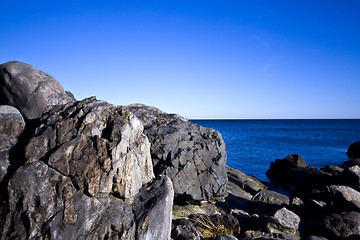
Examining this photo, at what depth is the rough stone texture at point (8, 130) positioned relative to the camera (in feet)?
20.9

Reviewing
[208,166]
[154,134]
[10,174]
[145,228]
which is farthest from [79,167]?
[208,166]

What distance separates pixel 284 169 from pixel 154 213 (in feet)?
81.3

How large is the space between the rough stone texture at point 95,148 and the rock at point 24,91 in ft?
5.86

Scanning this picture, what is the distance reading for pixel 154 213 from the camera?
20.3 ft

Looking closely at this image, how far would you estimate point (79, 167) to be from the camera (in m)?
6.07

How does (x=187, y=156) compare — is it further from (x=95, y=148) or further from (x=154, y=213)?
(x=95, y=148)

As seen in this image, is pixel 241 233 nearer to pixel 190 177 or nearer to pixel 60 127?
pixel 190 177

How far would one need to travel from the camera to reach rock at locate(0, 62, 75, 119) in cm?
887

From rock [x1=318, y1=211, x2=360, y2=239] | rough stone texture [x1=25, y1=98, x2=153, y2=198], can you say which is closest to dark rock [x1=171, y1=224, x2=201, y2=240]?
rough stone texture [x1=25, y1=98, x2=153, y2=198]

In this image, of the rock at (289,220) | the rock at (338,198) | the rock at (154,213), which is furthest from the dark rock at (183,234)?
the rock at (338,198)

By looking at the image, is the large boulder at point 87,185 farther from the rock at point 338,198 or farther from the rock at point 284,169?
the rock at point 284,169

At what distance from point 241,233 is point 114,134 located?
610cm

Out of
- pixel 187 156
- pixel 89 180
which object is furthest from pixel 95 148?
pixel 187 156

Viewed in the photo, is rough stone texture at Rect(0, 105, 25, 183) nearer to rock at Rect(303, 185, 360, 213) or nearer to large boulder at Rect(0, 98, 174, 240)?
large boulder at Rect(0, 98, 174, 240)
